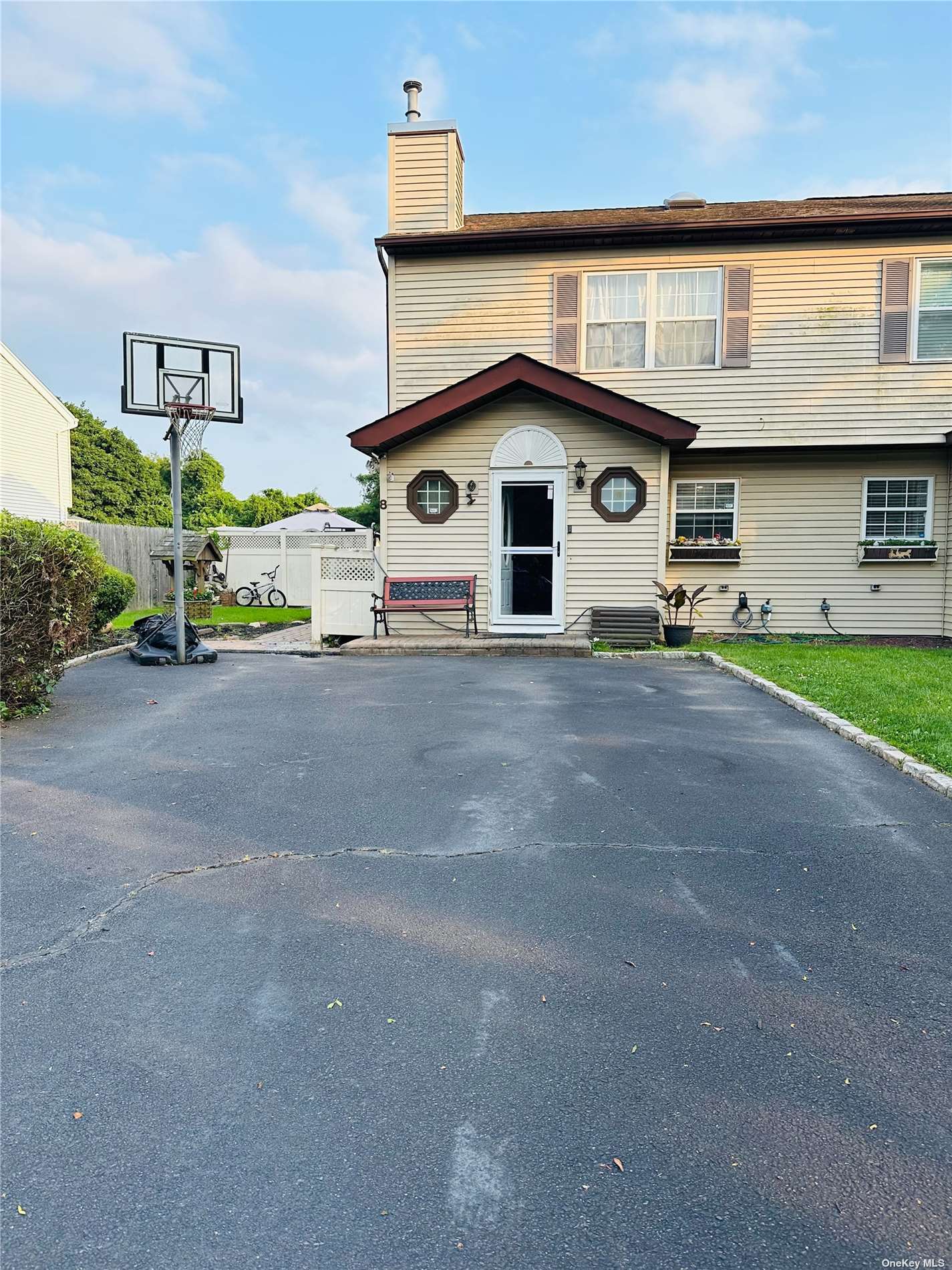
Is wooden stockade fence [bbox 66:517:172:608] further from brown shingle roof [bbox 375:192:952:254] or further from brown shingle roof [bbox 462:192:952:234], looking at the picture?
brown shingle roof [bbox 462:192:952:234]

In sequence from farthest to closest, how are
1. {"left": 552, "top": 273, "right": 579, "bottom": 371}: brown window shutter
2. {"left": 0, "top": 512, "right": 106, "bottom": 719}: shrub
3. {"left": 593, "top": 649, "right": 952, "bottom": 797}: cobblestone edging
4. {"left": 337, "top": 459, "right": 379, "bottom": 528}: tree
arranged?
{"left": 337, "top": 459, "right": 379, "bottom": 528}: tree < {"left": 552, "top": 273, "right": 579, "bottom": 371}: brown window shutter < {"left": 0, "top": 512, "right": 106, "bottom": 719}: shrub < {"left": 593, "top": 649, "right": 952, "bottom": 797}: cobblestone edging

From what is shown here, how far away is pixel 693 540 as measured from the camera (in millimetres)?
13781

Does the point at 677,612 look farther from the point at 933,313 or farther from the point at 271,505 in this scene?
the point at 271,505

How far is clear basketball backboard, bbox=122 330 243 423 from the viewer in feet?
35.8

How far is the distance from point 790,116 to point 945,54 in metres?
2.44

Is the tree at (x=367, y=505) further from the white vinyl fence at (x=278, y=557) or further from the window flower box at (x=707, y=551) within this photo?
the window flower box at (x=707, y=551)

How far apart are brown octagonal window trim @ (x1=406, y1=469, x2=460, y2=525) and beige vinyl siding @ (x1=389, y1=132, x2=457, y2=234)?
188 inches

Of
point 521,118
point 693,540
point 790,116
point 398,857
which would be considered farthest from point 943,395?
point 398,857

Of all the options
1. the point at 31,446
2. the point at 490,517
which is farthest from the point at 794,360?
the point at 31,446

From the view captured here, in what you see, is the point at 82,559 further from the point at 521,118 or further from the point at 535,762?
the point at 521,118

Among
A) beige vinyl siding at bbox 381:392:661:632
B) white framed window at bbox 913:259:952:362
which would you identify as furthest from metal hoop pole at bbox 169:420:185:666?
white framed window at bbox 913:259:952:362

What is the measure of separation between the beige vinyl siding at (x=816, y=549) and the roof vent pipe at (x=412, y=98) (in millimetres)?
7964

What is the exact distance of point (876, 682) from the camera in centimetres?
859

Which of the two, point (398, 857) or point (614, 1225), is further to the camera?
point (398, 857)
